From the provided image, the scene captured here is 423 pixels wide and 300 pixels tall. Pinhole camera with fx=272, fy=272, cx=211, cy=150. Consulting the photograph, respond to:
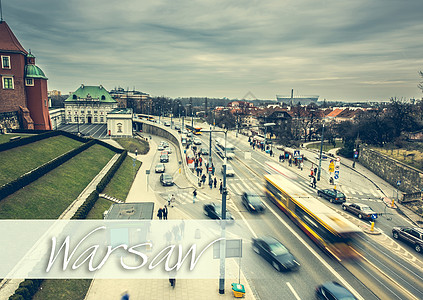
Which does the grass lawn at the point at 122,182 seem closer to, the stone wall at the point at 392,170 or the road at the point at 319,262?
the road at the point at 319,262

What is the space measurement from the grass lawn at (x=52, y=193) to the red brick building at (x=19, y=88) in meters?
18.5

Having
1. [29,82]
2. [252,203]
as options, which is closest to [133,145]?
[29,82]

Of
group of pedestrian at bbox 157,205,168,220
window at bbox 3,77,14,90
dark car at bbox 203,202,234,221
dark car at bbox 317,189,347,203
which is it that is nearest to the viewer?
group of pedestrian at bbox 157,205,168,220

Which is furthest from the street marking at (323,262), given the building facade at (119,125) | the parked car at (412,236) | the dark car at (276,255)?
the building facade at (119,125)

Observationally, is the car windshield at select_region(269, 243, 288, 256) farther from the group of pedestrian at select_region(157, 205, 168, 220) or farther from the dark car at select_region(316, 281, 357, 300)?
the group of pedestrian at select_region(157, 205, 168, 220)

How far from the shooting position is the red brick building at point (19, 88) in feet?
142

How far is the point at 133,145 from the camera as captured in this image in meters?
61.5

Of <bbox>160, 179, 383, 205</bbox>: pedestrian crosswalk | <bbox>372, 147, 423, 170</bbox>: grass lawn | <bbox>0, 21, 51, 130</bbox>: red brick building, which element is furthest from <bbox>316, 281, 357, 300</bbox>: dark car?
<bbox>0, 21, 51, 130</bbox>: red brick building

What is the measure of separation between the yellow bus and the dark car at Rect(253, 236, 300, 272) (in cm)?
257

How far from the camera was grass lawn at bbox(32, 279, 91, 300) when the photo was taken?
12.6 m

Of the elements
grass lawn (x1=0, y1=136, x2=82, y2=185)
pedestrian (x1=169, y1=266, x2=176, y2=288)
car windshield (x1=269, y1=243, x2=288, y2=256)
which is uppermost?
grass lawn (x1=0, y1=136, x2=82, y2=185)

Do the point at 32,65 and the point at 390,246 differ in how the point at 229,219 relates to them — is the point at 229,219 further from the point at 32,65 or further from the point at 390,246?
the point at 32,65

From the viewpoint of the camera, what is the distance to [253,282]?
15391mm

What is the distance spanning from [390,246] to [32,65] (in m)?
56.1
